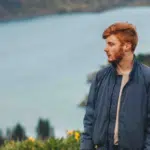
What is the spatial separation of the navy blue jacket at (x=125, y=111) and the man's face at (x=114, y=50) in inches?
2.1

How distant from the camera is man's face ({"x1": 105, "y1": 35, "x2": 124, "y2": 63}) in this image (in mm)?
3096

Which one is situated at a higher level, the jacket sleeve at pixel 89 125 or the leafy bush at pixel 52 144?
the jacket sleeve at pixel 89 125

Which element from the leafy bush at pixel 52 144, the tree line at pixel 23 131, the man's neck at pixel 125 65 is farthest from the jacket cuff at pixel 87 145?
the tree line at pixel 23 131

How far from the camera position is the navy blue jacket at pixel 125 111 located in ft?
10.0

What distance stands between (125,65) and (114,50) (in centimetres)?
9

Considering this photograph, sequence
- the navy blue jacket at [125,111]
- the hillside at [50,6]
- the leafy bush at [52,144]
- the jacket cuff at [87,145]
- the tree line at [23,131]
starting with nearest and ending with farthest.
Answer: the navy blue jacket at [125,111] → the jacket cuff at [87,145] → the leafy bush at [52,144] → the tree line at [23,131] → the hillside at [50,6]

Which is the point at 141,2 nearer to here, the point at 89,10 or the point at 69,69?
the point at 89,10

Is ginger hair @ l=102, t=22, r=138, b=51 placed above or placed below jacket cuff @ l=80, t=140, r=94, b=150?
above

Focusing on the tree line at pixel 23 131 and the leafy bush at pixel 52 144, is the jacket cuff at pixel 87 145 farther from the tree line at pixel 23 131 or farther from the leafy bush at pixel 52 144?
the tree line at pixel 23 131

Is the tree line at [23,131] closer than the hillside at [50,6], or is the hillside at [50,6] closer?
the tree line at [23,131]

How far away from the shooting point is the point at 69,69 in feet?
40.8

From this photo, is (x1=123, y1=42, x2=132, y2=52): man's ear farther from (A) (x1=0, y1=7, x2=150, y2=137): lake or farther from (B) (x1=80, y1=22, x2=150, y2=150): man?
(A) (x1=0, y1=7, x2=150, y2=137): lake

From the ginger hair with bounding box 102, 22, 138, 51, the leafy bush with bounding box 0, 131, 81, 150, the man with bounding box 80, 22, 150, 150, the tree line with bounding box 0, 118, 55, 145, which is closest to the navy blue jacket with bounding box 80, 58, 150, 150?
the man with bounding box 80, 22, 150, 150

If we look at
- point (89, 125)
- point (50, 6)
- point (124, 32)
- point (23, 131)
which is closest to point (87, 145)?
point (89, 125)
